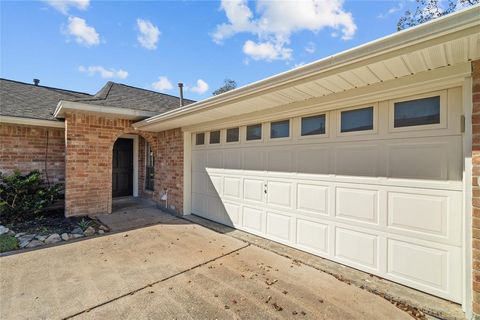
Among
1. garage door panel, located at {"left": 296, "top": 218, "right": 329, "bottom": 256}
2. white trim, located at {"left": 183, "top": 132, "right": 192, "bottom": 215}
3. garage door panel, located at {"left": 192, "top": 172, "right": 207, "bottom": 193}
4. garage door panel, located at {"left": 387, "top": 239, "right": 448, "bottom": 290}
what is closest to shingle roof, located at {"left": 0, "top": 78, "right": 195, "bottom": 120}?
white trim, located at {"left": 183, "top": 132, "right": 192, "bottom": 215}

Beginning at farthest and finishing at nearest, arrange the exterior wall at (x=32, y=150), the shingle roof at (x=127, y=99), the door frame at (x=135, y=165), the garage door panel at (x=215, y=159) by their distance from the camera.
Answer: the door frame at (x=135, y=165)
the shingle roof at (x=127, y=99)
the exterior wall at (x=32, y=150)
the garage door panel at (x=215, y=159)

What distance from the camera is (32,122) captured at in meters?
6.01

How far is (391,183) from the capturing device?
296 cm

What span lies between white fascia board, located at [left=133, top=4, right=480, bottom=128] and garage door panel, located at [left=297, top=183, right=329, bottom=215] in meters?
1.77

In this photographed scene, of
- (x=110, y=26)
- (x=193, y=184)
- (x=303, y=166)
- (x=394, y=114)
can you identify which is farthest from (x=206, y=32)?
(x=394, y=114)

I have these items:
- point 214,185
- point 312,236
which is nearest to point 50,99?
point 214,185

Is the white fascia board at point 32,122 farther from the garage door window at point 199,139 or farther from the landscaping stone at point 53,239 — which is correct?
the garage door window at point 199,139

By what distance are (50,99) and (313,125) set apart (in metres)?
8.80

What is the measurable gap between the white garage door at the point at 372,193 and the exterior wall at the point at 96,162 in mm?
2716

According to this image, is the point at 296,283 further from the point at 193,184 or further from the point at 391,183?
the point at 193,184

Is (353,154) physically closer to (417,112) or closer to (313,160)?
(313,160)

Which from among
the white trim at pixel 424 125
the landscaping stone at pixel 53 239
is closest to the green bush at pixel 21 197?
the landscaping stone at pixel 53 239

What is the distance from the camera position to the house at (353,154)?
2252mm

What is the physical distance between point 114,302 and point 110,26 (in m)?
6.08
